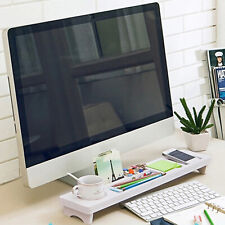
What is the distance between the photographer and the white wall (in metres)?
A: 1.79

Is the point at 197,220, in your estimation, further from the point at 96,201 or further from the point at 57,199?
the point at 57,199

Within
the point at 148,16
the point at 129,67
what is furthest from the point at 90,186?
the point at 148,16

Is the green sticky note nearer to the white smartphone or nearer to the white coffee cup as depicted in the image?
the white smartphone

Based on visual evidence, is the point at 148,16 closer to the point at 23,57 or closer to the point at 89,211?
the point at 23,57

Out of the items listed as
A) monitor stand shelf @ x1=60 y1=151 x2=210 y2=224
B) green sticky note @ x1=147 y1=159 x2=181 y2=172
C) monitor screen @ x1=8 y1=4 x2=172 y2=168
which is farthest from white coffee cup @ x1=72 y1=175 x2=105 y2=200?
green sticky note @ x1=147 y1=159 x2=181 y2=172

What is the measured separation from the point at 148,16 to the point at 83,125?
450 millimetres

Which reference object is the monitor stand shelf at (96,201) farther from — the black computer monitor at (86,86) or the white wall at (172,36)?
the white wall at (172,36)

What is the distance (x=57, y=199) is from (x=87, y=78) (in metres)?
0.37

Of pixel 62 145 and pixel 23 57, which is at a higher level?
pixel 23 57

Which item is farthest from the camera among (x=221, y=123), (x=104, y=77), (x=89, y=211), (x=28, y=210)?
(x=221, y=123)

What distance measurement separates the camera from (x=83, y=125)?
1.65 meters

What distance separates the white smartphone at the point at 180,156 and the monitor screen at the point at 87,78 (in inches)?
4.9

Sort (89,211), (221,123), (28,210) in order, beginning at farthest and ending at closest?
(221,123) → (28,210) → (89,211)

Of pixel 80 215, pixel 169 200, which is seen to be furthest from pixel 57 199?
pixel 169 200
